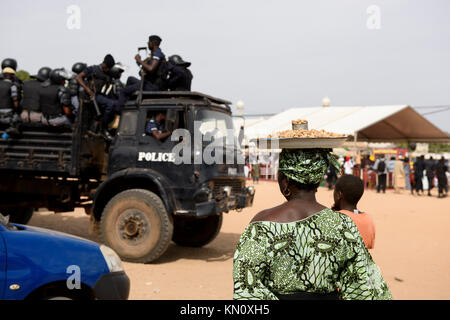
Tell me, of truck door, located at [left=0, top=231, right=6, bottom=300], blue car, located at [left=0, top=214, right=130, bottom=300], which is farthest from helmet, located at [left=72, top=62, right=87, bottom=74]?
truck door, located at [left=0, top=231, right=6, bottom=300]

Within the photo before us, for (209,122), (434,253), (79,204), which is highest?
(209,122)

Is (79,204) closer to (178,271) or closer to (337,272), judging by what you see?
(178,271)

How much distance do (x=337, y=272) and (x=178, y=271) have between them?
5876 millimetres

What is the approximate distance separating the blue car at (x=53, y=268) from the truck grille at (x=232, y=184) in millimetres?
4019

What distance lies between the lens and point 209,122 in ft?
27.9

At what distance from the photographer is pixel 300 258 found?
2.11m

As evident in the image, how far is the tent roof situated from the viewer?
25984 millimetres

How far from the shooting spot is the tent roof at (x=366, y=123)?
26.0m

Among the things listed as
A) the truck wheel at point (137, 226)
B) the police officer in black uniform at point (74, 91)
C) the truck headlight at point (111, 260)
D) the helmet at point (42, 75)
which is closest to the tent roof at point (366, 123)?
the helmet at point (42, 75)

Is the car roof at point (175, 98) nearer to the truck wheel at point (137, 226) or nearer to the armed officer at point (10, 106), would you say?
the truck wheel at point (137, 226)

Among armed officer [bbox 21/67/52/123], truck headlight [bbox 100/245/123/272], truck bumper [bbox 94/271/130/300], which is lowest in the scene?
truck bumper [bbox 94/271/130/300]

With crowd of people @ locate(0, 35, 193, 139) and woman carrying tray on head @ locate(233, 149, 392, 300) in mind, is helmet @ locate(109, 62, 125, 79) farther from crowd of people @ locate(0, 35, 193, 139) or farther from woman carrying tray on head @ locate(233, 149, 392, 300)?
woman carrying tray on head @ locate(233, 149, 392, 300)

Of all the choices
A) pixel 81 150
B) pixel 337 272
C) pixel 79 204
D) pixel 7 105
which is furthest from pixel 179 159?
pixel 337 272

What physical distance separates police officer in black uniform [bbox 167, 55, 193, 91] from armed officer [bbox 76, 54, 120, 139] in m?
1.08
